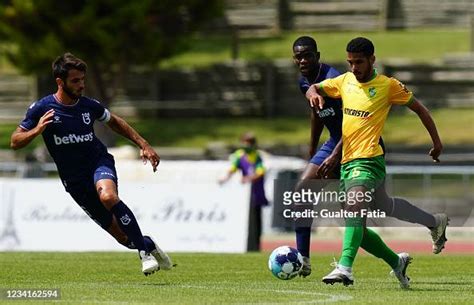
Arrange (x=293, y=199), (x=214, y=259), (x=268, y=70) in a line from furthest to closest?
1. (x=268, y=70)
2. (x=214, y=259)
3. (x=293, y=199)

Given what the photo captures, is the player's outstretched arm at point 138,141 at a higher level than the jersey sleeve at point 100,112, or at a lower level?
lower

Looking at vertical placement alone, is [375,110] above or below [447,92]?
above

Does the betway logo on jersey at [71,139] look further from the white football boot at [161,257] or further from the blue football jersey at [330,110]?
the blue football jersey at [330,110]

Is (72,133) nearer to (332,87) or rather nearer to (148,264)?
(148,264)

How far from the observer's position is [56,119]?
43.4 feet

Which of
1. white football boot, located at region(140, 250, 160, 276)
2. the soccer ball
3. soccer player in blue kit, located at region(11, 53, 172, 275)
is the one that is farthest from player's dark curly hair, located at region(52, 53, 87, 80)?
the soccer ball

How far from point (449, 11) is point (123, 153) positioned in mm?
18194

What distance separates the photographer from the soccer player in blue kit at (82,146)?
13.1 m

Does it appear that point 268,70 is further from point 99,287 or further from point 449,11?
point 99,287

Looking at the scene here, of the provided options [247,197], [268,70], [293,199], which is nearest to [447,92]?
[268,70]

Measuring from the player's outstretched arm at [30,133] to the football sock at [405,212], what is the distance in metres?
3.11

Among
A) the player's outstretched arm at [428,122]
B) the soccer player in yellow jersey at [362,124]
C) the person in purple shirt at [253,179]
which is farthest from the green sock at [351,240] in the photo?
the person in purple shirt at [253,179]

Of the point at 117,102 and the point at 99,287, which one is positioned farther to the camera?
the point at 117,102

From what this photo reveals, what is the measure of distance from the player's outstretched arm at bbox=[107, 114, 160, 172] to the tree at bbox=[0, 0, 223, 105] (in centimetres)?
2558
